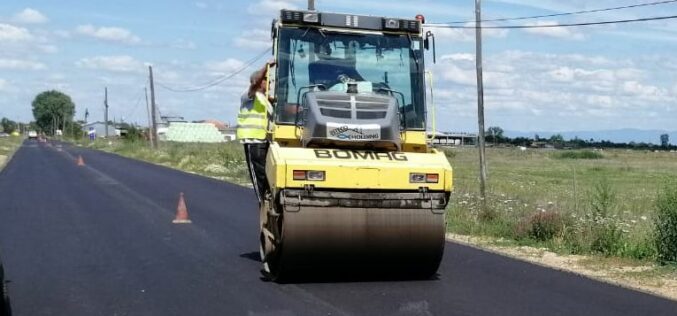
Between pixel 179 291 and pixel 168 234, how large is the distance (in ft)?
17.1

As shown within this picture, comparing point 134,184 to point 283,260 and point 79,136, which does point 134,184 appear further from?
point 79,136

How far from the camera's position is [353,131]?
9391mm

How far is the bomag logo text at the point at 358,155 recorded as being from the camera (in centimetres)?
914

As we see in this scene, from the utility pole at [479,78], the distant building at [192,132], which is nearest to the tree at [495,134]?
the distant building at [192,132]

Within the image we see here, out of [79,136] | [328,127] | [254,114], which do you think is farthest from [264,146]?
[79,136]

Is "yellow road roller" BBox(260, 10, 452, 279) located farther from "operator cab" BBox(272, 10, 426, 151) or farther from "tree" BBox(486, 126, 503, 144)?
"tree" BBox(486, 126, 503, 144)

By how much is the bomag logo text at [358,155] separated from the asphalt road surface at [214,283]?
1.38m

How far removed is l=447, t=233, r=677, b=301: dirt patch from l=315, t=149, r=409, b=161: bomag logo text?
300 cm

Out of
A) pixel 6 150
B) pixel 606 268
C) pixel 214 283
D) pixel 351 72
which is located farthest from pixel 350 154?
pixel 6 150

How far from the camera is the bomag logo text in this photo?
914 centimetres

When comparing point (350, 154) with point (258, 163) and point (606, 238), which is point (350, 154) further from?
point (606, 238)

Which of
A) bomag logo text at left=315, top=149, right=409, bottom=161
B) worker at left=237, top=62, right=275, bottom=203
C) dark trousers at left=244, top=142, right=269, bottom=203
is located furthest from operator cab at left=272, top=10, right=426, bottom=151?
dark trousers at left=244, top=142, right=269, bottom=203

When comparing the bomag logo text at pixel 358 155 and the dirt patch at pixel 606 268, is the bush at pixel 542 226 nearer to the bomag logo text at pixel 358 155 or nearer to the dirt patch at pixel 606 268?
the dirt patch at pixel 606 268

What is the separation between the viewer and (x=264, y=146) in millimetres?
10328
